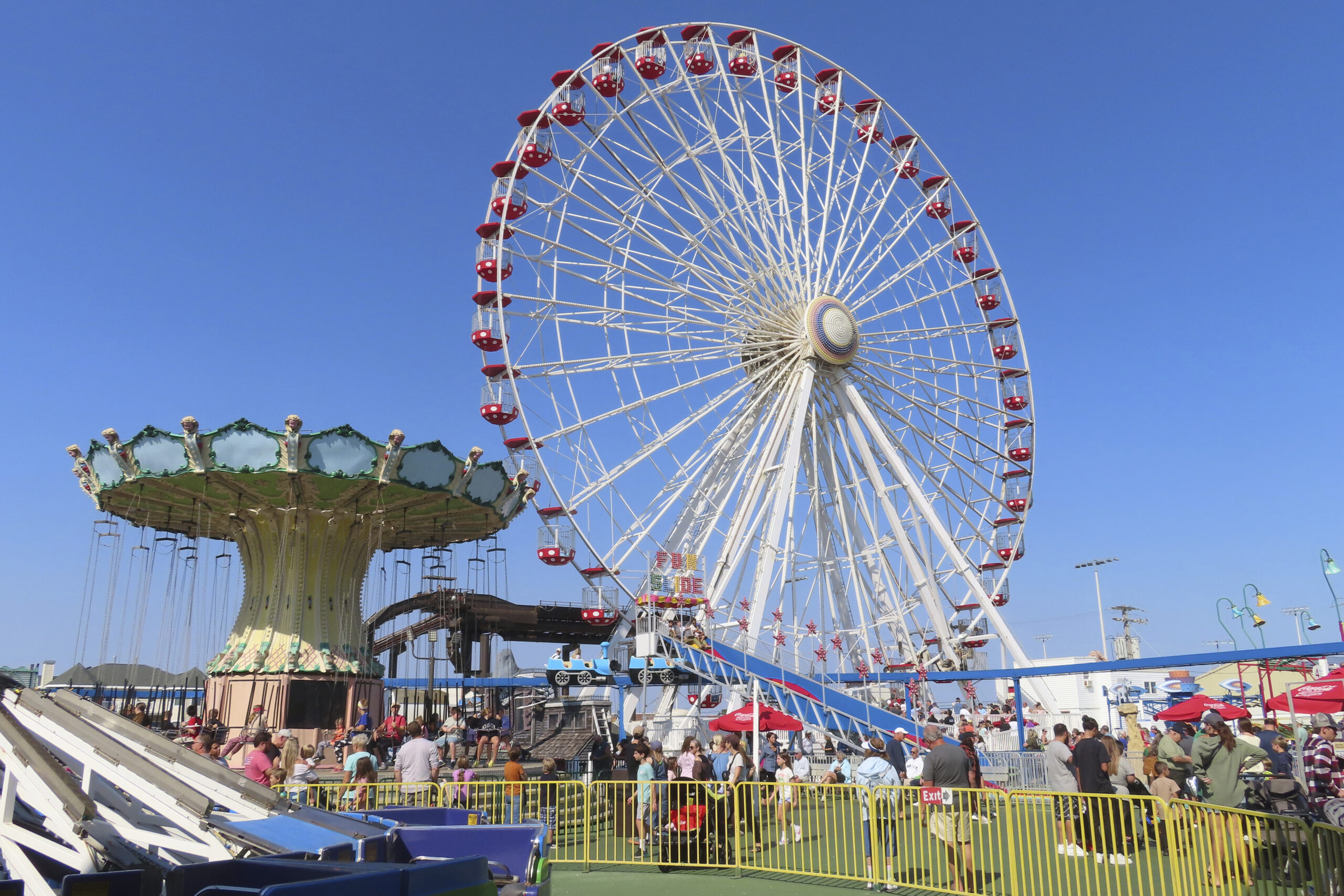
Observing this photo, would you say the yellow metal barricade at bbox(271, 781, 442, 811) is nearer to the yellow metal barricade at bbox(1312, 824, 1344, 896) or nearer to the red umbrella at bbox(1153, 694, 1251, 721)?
the yellow metal barricade at bbox(1312, 824, 1344, 896)

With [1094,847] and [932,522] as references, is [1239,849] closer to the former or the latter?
[1094,847]

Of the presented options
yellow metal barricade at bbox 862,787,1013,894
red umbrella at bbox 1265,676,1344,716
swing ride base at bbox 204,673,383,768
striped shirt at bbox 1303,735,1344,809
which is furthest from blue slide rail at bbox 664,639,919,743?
striped shirt at bbox 1303,735,1344,809

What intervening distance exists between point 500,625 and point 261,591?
12236 millimetres

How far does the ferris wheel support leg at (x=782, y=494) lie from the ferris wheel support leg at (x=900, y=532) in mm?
1393

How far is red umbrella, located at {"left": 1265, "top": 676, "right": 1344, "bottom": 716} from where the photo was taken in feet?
51.9

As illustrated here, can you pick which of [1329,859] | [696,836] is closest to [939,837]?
[696,836]

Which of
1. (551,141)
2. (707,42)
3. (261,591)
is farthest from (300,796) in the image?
(707,42)

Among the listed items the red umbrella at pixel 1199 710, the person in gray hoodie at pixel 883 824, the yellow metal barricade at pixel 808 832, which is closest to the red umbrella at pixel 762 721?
the yellow metal barricade at pixel 808 832

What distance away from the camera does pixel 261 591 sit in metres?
20.6

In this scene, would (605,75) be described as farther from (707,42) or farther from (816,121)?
(816,121)

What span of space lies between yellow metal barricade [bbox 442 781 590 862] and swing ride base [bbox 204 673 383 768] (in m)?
10.1

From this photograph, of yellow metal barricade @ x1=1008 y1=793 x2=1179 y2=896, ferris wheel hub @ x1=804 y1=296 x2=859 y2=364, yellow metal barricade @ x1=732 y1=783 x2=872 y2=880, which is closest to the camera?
yellow metal barricade @ x1=1008 y1=793 x2=1179 y2=896

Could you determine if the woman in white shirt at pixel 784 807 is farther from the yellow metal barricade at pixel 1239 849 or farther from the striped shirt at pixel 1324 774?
the striped shirt at pixel 1324 774

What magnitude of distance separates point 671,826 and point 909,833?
2328 mm
